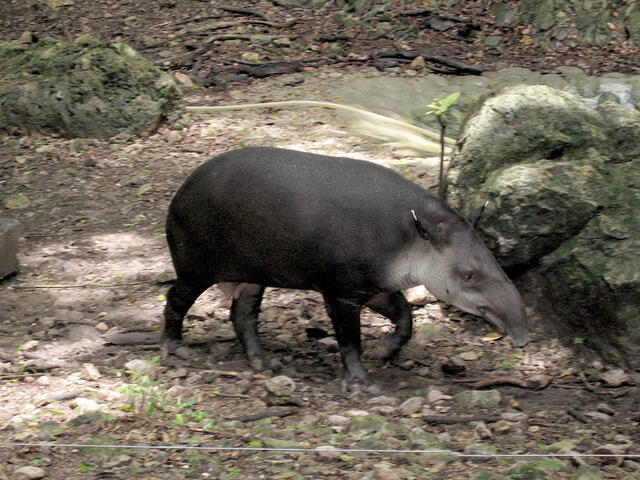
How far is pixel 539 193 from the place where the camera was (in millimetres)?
5598

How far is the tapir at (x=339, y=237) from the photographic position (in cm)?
491

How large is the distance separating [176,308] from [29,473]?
184cm

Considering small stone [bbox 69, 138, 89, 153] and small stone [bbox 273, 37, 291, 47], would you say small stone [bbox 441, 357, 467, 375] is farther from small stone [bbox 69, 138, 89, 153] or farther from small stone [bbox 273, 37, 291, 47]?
small stone [bbox 273, 37, 291, 47]

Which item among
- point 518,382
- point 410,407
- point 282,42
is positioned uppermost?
point 282,42

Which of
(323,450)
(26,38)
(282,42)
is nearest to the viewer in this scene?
(323,450)

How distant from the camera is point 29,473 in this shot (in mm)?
3898

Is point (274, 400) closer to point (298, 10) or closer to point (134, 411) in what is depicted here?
point (134, 411)

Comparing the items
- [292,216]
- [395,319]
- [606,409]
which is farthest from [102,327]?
[606,409]

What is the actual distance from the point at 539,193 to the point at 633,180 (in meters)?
0.69

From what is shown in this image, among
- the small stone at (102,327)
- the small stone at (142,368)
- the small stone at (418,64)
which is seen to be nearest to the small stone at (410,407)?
the small stone at (142,368)

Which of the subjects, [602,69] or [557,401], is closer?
[557,401]

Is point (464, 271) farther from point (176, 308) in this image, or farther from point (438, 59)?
point (438, 59)

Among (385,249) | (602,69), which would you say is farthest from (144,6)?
(385,249)

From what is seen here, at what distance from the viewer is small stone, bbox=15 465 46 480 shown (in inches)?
153
